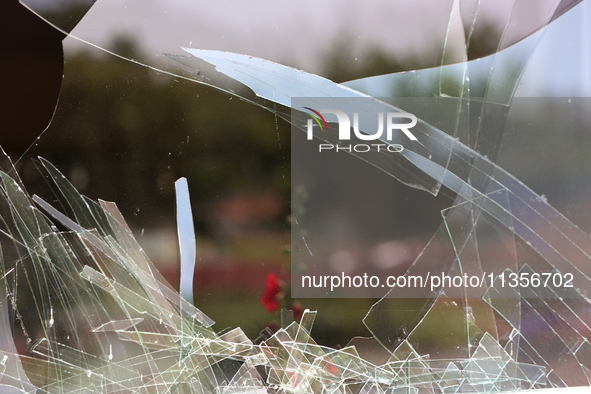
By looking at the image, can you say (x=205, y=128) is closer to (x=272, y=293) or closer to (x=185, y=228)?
(x=185, y=228)

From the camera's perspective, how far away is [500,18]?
5.72ft

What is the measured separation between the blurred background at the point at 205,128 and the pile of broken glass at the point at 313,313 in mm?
78

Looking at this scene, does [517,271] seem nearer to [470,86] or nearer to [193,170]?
[470,86]

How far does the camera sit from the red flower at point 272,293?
1.79 meters

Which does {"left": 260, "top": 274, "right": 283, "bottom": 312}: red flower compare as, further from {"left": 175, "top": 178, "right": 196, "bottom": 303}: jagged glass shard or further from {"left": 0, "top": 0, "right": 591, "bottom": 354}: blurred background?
{"left": 175, "top": 178, "right": 196, "bottom": 303}: jagged glass shard

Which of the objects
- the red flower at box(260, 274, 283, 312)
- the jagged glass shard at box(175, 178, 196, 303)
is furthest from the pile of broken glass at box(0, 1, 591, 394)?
the red flower at box(260, 274, 283, 312)

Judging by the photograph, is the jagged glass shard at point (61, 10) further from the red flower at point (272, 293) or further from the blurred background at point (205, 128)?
the red flower at point (272, 293)

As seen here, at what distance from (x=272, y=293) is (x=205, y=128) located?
3.29 feet

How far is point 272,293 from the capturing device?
5.88ft

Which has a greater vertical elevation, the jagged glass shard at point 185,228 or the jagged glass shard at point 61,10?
the jagged glass shard at point 61,10

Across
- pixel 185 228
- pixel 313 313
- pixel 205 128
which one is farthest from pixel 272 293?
pixel 205 128

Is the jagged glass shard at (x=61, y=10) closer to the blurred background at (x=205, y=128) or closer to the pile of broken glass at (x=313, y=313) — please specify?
the blurred background at (x=205, y=128)

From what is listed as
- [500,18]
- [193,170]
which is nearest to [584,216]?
[500,18]

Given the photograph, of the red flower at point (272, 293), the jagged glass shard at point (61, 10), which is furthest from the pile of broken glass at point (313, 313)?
the jagged glass shard at point (61, 10)
